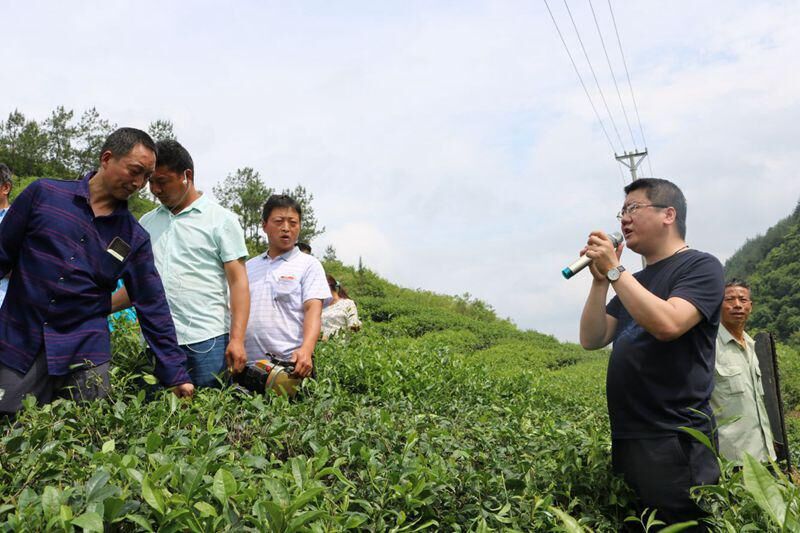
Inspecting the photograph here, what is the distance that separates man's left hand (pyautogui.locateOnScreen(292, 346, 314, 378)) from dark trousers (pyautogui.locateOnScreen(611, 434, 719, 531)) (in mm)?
1579

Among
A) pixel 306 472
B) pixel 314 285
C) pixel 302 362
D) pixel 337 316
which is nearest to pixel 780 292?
pixel 337 316

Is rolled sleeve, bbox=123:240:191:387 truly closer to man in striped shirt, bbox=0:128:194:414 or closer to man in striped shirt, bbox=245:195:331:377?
man in striped shirt, bbox=0:128:194:414

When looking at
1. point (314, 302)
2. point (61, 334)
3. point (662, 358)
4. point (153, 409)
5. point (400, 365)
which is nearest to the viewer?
point (662, 358)

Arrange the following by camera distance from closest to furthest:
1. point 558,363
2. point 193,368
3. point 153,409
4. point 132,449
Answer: point 132,449 → point 153,409 → point 193,368 → point 558,363

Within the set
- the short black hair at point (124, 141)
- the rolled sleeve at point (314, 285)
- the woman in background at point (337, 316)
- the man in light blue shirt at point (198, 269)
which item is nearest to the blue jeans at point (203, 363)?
the man in light blue shirt at point (198, 269)

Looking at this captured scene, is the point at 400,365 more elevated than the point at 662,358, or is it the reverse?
the point at 662,358

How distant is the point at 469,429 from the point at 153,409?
1.24 meters

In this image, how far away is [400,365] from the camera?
15.8 feet

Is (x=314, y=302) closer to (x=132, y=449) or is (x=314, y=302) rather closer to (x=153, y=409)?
(x=153, y=409)

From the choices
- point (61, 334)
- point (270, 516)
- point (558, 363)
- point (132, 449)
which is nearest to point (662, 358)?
point (270, 516)

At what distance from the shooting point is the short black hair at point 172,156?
328 cm

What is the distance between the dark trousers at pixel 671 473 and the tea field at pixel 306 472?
10 cm

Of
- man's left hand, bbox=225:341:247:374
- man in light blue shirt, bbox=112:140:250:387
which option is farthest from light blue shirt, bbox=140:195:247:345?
man's left hand, bbox=225:341:247:374

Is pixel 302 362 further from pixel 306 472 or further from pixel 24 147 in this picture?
pixel 24 147
